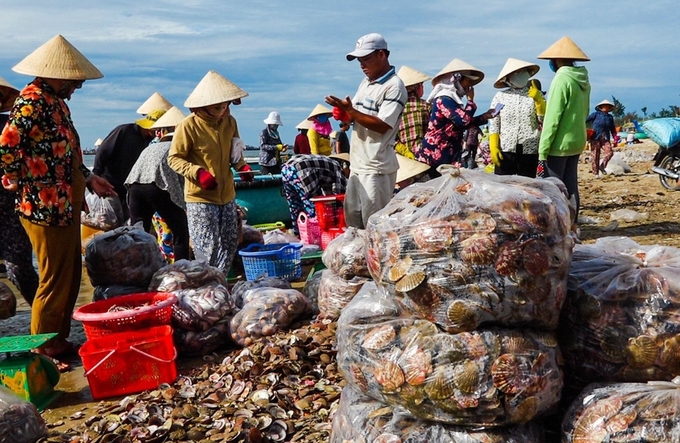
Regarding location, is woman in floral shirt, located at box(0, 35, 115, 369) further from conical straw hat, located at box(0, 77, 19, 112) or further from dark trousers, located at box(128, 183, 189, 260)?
dark trousers, located at box(128, 183, 189, 260)

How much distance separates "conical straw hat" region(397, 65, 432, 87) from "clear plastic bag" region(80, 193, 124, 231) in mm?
4060

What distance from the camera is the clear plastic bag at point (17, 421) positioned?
290 centimetres

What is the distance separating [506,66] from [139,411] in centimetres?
529

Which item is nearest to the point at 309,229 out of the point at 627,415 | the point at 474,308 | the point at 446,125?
the point at 446,125

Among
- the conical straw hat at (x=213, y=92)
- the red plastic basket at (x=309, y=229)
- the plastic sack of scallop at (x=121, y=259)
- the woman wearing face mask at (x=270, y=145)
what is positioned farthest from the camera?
the woman wearing face mask at (x=270, y=145)

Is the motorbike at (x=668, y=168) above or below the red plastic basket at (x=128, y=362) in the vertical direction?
above

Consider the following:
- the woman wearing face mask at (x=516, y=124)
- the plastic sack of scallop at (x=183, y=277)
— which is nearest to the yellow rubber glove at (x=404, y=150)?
the woman wearing face mask at (x=516, y=124)

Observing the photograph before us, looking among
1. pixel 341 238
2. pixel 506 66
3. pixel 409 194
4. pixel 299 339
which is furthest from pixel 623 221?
pixel 409 194

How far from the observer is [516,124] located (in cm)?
651

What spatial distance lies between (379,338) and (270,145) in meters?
10.9

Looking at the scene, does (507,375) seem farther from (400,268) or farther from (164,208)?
(164,208)

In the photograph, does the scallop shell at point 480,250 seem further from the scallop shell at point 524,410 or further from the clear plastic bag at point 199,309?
the clear plastic bag at point 199,309

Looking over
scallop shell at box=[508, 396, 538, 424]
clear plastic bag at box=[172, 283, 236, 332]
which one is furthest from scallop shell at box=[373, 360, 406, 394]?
clear plastic bag at box=[172, 283, 236, 332]

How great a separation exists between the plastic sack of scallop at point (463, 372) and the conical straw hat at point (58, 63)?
2.94 meters
